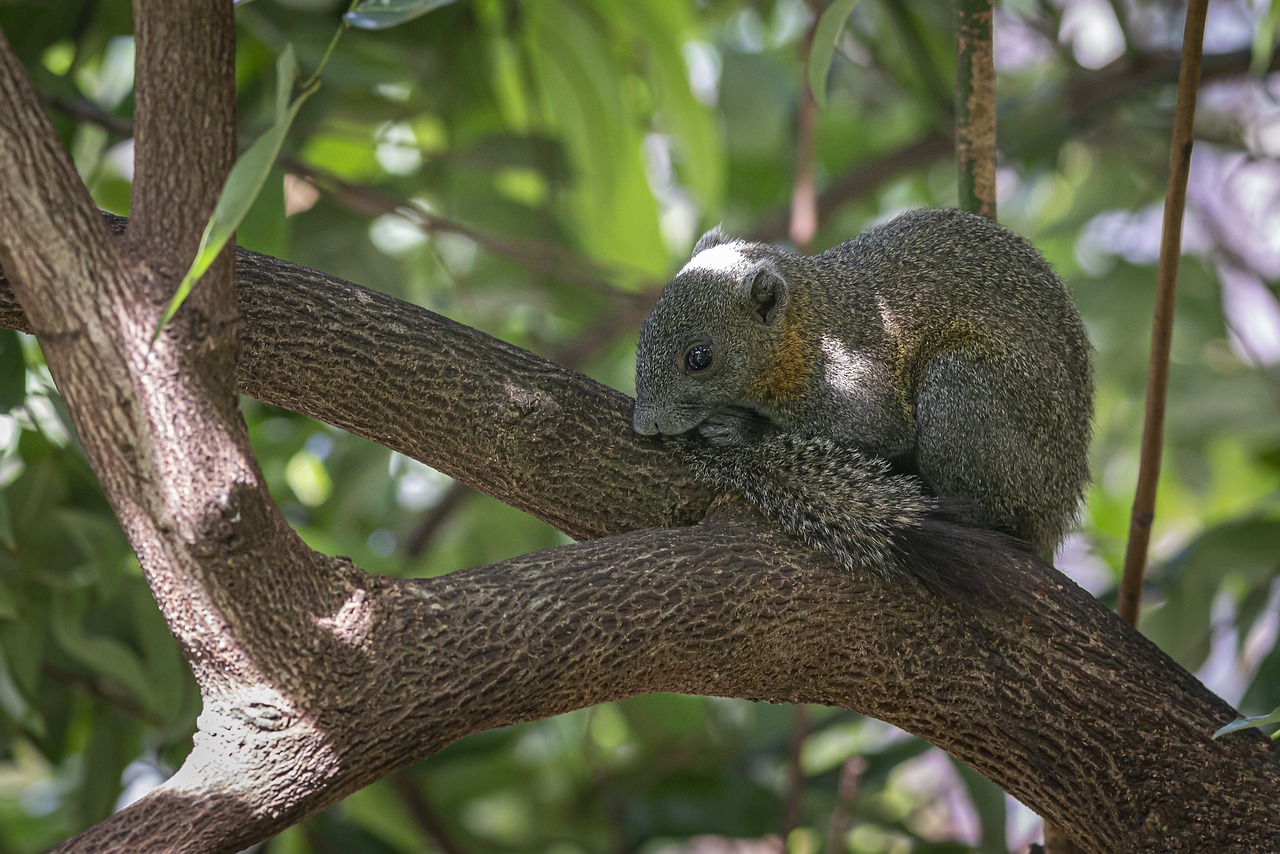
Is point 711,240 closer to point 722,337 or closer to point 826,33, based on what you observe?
point 722,337

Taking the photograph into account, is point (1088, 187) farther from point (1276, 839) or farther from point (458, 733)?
point (458, 733)

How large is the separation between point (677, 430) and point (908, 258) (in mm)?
916

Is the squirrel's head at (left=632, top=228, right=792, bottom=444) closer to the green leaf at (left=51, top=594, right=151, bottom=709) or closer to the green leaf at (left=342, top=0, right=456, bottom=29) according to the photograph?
the green leaf at (left=342, top=0, right=456, bottom=29)

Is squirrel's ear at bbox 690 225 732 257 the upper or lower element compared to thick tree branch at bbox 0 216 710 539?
upper

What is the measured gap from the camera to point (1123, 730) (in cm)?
236

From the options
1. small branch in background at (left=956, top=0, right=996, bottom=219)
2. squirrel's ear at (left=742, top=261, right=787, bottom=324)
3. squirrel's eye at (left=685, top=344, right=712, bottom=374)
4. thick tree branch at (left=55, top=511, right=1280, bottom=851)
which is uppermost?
small branch in background at (left=956, top=0, right=996, bottom=219)

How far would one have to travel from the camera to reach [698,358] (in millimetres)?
3205

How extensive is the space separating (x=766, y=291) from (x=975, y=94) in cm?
71

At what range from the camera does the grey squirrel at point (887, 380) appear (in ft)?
8.71

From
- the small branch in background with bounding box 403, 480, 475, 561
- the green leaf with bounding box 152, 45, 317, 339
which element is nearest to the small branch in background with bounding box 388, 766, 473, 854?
the small branch in background with bounding box 403, 480, 475, 561

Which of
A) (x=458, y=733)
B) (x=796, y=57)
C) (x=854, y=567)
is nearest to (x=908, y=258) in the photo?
(x=854, y=567)

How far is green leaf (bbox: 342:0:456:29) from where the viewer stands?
2264 millimetres

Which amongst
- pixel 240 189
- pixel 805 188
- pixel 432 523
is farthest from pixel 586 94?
pixel 240 189

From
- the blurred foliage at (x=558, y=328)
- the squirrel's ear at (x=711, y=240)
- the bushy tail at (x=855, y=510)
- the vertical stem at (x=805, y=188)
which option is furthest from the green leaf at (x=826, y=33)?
the vertical stem at (x=805, y=188)
